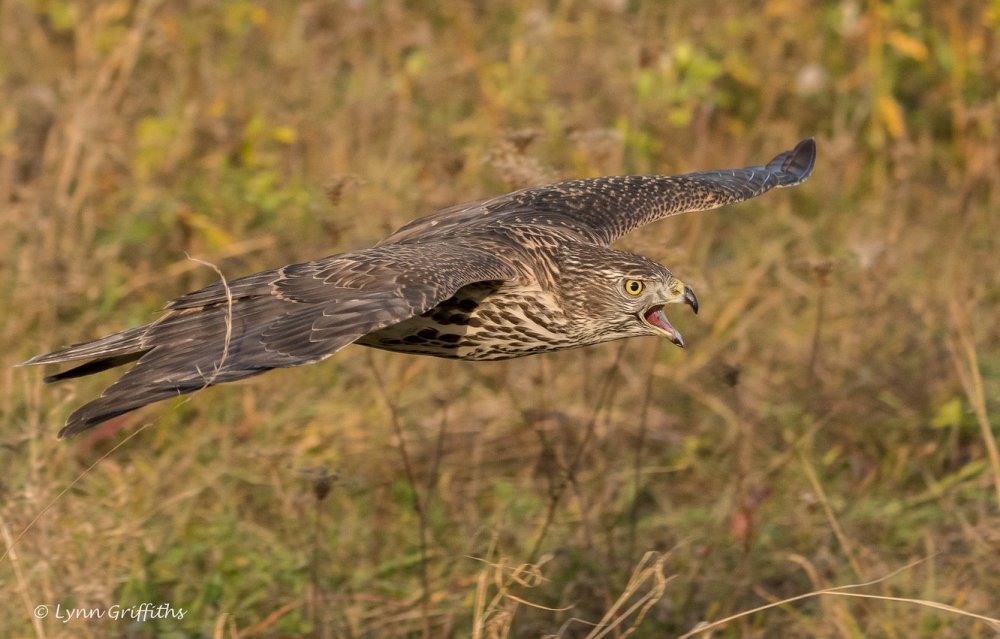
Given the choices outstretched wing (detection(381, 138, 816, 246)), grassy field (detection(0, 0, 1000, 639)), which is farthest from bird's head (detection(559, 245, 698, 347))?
outstretched wing (detection(381, 138, 816, 246))

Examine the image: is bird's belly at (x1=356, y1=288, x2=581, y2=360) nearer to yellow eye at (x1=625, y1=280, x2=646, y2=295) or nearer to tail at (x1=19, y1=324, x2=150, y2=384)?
yellow eye at (x1=625, y1=280, x2=646, y2=295)

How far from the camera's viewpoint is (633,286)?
5.03 meters

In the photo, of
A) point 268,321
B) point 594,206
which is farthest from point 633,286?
point 268,321

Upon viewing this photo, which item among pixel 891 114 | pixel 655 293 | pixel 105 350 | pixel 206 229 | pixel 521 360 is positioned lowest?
pixel 105 350

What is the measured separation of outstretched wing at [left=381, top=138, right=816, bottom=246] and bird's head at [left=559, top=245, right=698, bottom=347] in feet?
1.49

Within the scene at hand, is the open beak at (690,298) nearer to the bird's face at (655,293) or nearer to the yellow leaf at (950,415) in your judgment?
the bird's face at (655,293)

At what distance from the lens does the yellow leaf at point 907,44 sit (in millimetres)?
8594

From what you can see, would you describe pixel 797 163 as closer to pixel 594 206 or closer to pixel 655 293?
pixel 594 206

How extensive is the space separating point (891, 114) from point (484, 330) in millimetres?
4541

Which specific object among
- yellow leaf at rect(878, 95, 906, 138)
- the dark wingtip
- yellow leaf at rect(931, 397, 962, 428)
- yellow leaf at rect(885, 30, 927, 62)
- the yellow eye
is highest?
yellow leaf at rect(885, 30, 927, 62)

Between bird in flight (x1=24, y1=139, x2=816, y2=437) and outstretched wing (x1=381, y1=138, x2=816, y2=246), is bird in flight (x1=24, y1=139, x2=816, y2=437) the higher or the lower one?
the lower one

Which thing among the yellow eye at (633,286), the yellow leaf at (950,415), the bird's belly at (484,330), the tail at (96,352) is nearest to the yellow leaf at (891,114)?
the yellow leaf at (950,415)

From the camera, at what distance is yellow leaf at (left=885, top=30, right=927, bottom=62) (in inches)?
338

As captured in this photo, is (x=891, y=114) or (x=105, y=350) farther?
(x=891, y=114)
